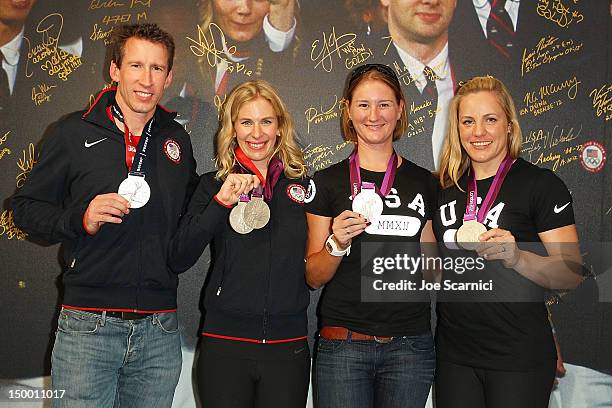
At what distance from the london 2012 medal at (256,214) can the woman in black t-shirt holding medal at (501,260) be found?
2.58 feet

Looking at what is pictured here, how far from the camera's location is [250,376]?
254cm

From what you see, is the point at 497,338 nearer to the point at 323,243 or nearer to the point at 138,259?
the point at 323,243

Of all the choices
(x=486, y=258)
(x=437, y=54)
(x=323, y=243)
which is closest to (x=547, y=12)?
(x=437, y=54)

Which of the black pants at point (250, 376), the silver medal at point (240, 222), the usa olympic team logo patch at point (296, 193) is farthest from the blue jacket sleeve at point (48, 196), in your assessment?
the usa olympic team logo patch at point (296, 193)

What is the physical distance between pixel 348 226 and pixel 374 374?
678 millimetres

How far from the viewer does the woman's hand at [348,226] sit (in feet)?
8.12

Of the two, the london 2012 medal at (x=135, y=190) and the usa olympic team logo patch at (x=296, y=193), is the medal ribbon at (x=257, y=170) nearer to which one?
the usa olympic team logo patch at (x=296, y=193)

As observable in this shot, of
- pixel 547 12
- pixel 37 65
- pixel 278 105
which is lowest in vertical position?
pixel 278 105

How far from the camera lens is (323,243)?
2.74 metres

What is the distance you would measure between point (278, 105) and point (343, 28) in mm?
1027

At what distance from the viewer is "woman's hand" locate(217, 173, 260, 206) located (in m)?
2.48
